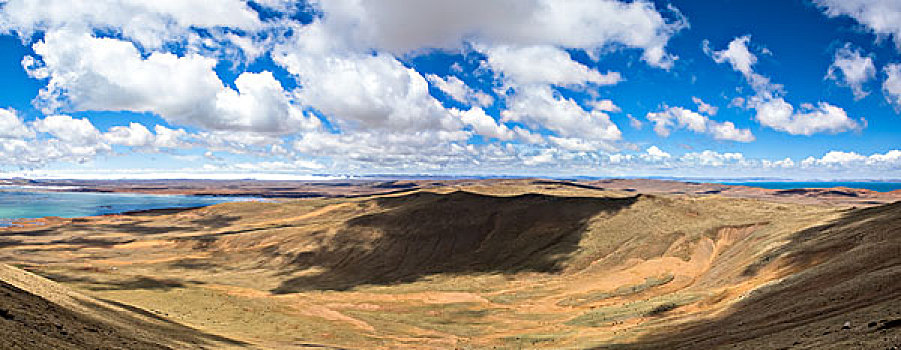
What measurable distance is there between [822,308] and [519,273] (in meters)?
39.7

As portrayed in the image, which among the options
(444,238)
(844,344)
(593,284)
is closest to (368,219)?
(444,238)

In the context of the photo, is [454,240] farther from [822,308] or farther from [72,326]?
[72,326]

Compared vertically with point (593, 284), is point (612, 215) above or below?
above

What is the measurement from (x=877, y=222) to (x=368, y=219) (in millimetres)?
69449

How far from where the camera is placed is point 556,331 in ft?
107

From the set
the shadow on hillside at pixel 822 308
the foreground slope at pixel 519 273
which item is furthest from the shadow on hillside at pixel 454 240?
the shadow on hillside at pixel 822 308

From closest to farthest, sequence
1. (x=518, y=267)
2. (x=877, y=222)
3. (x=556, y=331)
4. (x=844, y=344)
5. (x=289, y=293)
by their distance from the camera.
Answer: (x=844, y=344)
(x=556, y=331)
(x=877, y=222)
(x=289, y=293)
(x=518, y=267)

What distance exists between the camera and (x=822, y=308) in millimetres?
20797

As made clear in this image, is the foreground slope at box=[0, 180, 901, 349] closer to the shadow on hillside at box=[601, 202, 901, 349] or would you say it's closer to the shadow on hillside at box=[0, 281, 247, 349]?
the shadow on hillside at box=[601, 202, 901, 349]

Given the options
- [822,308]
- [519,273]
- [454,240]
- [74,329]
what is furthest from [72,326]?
[454,240]

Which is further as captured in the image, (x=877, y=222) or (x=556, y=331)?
(x=877, y=222)

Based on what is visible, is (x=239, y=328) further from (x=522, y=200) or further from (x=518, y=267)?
(x=522, y=200)

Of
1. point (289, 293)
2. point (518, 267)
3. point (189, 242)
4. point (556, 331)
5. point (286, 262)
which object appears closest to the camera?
point (556, 331)

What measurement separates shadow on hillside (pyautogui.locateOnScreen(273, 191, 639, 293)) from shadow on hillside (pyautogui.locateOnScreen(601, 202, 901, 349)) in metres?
30.6
